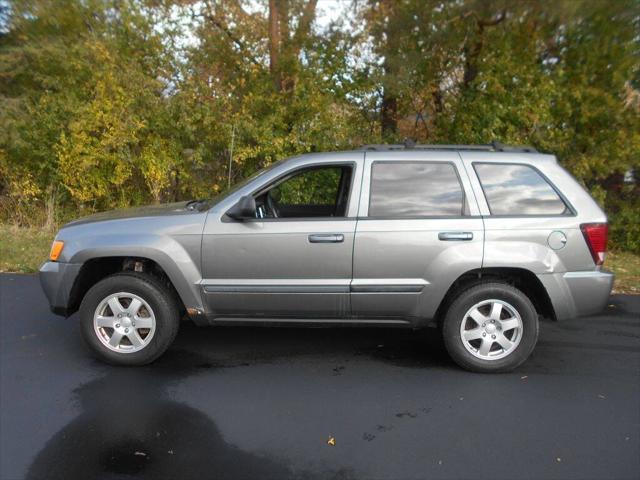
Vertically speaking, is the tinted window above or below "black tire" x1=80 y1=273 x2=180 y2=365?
above

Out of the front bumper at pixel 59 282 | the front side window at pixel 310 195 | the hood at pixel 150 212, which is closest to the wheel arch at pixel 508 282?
the front side window at pixel 310 195

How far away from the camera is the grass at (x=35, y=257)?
24.7 feet

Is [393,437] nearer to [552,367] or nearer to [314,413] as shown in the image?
[314,413]

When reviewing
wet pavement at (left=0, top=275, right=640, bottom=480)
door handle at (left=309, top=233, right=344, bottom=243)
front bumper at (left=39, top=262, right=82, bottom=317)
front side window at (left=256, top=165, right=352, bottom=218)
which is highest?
front side window at (left=256, top=165, right=352, bottom=218)

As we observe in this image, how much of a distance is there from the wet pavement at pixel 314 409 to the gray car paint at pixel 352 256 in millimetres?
483

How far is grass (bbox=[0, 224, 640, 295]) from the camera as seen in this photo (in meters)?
7.53

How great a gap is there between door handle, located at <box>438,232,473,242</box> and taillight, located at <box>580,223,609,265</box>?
89 centimetres

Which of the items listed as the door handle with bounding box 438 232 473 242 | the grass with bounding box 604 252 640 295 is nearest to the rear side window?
the door handle with bounding box 438 232 473 242

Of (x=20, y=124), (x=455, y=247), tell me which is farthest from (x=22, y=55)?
(x=455, y=247)

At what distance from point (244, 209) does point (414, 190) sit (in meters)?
1.35

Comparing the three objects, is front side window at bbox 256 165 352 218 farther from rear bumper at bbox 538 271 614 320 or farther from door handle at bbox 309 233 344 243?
rear bumper at bbox 538 271 614 320

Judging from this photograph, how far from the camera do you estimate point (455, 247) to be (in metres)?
4.17

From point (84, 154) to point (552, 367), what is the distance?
359 inches

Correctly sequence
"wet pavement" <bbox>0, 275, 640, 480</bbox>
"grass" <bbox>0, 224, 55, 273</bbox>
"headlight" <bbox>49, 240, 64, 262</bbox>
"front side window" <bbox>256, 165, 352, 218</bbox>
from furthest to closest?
"grass" <bbox>0, 224, 55, 273</bbox>
"front side window" <bbox>256, 165, 352, 218</bbox>
"headlight" <bbox>49, 240, 64, 262</bbox>
"wet pavement" <bbox>0, 275, 640, 480</bbox>
